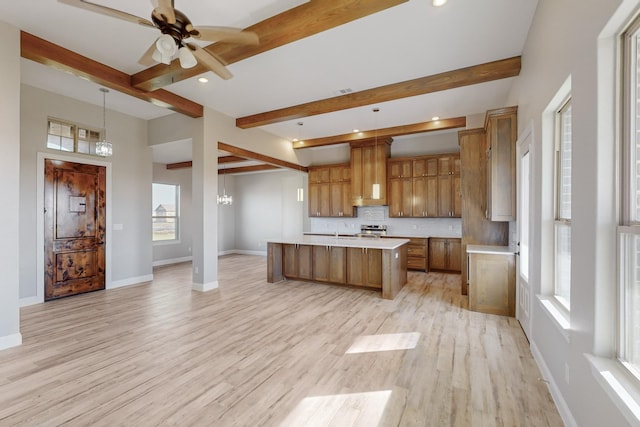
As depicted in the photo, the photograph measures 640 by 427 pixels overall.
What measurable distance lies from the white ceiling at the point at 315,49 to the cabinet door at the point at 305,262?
8.73 ft

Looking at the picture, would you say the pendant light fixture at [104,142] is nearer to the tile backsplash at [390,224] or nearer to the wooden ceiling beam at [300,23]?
the wooden ceiling beam at [300,23]

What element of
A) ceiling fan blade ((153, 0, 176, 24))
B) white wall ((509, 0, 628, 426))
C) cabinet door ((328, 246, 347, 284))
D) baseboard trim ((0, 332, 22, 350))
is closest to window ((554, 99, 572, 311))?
white wall ((509, 0, 628, 426))

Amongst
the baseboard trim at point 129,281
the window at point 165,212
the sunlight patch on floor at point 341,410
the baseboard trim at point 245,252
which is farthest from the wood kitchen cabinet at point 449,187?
the window at point 165,212

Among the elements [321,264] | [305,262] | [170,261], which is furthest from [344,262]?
[170,261]

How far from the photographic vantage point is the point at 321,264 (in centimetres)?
539

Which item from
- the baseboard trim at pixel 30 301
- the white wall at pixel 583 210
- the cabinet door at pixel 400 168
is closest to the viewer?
the white wall at pixel 583 210

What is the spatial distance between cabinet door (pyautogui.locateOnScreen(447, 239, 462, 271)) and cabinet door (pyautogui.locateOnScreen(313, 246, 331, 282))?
116 inches

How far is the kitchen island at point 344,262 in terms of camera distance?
4.61m

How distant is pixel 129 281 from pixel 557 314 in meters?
6.43

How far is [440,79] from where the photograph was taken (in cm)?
383

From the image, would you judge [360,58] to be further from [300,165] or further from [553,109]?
[300,165]

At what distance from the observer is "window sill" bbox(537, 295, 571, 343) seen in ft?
6.07

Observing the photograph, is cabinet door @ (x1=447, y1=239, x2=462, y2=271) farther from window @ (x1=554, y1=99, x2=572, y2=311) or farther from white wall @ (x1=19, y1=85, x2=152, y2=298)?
white wall @ (x1=19, y1=85, x2=152, y2=298)

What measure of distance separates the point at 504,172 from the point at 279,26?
3.14m
